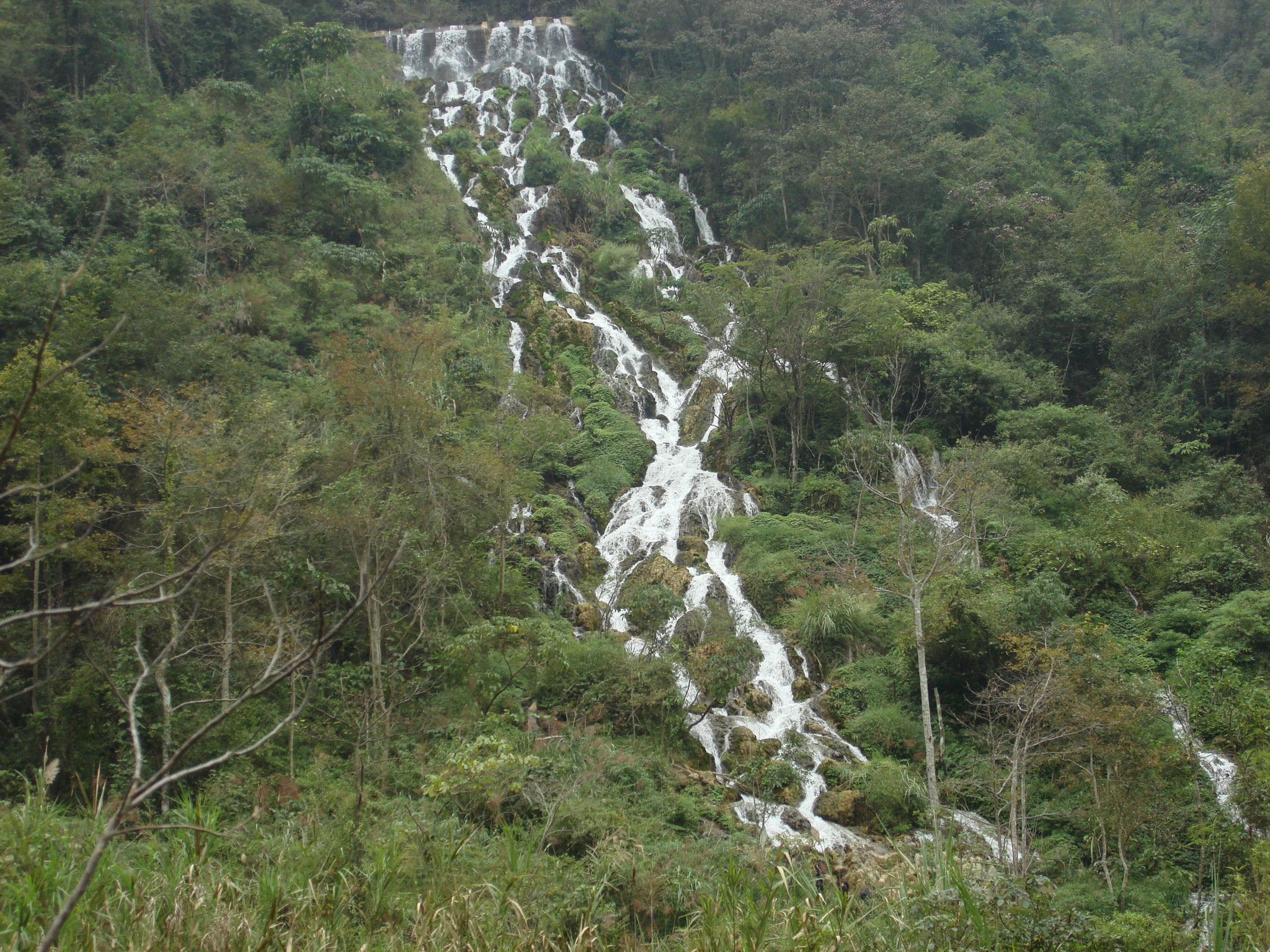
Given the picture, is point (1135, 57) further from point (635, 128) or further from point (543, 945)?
point (543, 945)

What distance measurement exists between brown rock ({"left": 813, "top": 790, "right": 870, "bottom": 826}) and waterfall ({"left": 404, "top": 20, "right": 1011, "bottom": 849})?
0.12 metres

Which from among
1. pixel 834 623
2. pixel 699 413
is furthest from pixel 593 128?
pixel 834 623

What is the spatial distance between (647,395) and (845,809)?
17212 mm

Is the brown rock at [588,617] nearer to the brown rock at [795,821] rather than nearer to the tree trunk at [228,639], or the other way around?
the brown rock at [795,821]

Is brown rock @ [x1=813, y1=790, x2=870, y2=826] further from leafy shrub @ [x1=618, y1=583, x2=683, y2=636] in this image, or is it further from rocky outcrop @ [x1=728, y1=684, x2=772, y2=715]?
leafy shrub @ [x1=618, y1=583, x2=683, y2=636]

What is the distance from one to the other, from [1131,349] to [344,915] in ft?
83.3

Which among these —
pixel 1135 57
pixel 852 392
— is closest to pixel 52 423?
pixel 852 392

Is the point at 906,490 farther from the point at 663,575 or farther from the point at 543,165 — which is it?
the point at 543,165

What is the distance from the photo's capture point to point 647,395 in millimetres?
26609

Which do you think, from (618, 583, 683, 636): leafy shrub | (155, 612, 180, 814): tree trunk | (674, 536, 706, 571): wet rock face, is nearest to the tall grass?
(155, 612, 180, 814): tree trunk

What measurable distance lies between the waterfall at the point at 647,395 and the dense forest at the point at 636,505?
0.55 ft

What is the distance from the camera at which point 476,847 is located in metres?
6.55

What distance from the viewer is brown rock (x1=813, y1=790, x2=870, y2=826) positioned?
38.1ft

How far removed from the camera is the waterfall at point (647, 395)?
43.8 feet
